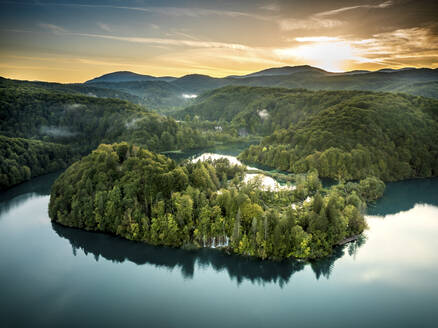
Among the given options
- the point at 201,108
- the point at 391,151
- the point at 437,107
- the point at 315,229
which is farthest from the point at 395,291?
the point at 201,108

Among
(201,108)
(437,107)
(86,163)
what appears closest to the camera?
(86,163)

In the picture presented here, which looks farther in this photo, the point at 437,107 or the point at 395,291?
the point at 437,107

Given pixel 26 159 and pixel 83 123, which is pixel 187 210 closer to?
pixel 26 159

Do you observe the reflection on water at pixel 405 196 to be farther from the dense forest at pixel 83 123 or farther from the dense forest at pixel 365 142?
the dense forest at pixel 83 123

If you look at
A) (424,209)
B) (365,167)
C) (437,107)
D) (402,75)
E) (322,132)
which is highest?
(402,75)

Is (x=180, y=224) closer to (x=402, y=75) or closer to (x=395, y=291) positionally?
(x=395, y=291)

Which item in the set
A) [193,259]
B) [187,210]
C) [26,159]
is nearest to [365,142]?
[187,210]

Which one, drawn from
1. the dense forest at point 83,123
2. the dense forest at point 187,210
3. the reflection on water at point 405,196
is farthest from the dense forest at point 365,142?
the dense forest at point 83,123
